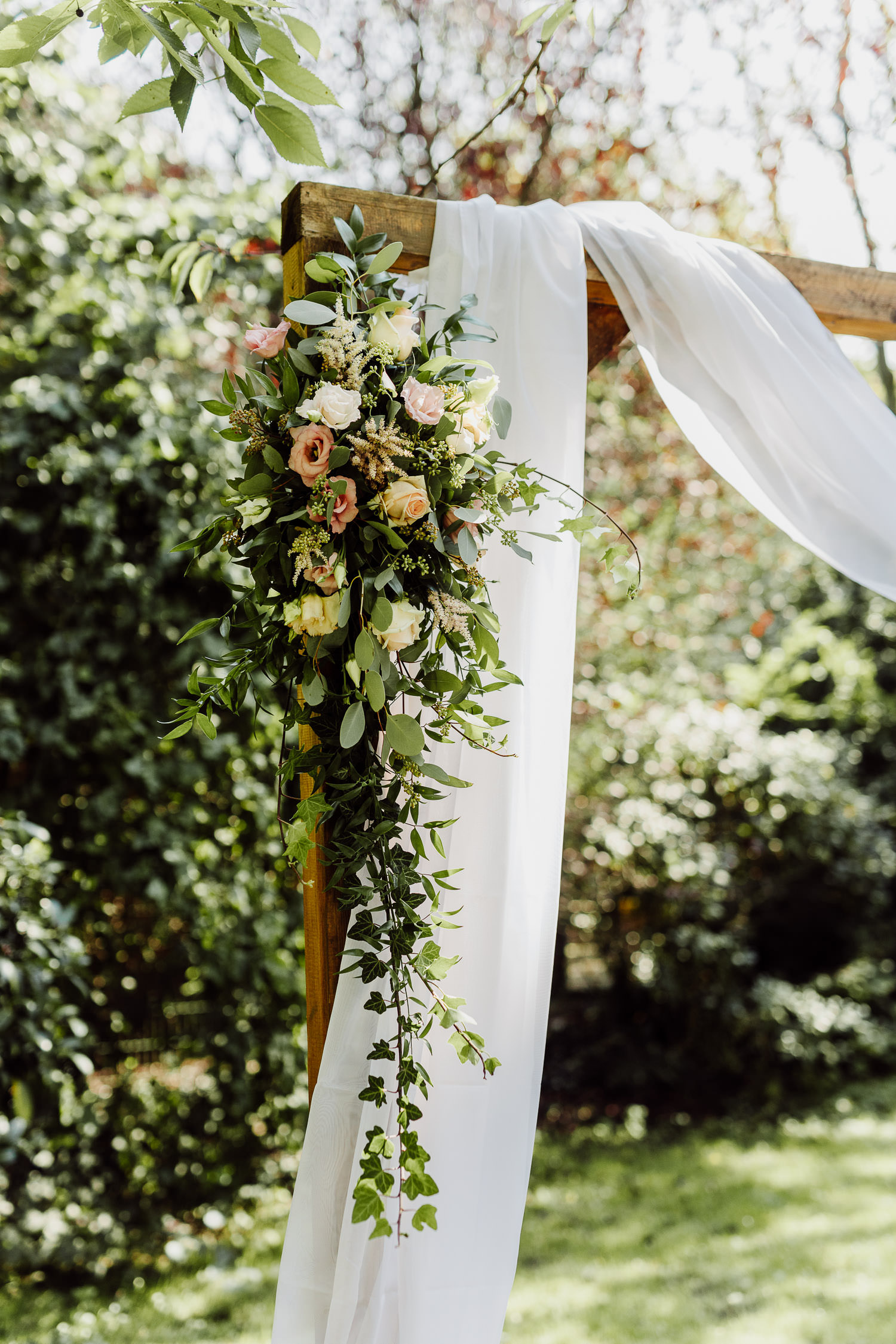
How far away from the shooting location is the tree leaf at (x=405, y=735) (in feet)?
4.21

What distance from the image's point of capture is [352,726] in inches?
49.4

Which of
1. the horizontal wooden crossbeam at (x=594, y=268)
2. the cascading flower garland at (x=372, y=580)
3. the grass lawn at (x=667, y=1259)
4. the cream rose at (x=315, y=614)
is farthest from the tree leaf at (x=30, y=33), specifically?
the grass lawn at (x=667, y=1259)

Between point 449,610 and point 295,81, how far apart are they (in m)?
0.65

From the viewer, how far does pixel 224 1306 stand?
2.61 meters

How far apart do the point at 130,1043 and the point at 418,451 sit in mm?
2344

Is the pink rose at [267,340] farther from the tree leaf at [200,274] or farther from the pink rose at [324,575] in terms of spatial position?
the tree leaf at [200,274]

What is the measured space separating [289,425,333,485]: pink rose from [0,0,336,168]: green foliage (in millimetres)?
321

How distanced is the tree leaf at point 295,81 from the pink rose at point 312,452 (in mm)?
377

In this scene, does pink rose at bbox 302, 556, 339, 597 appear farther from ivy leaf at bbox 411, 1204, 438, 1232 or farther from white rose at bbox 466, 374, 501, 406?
ivy leaf at bbox 411, 1204, 438, 1232

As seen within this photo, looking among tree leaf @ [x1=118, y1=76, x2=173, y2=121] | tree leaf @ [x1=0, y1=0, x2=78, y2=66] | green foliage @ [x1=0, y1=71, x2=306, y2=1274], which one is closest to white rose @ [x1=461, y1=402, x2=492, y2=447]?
tree leaf @ [x1=118, y1=76, x2=173, y2=121]

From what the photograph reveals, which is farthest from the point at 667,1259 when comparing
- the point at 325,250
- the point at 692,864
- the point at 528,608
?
the point at 325,250

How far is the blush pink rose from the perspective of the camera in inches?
49.9

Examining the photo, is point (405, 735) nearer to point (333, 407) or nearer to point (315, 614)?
point (315, 614)

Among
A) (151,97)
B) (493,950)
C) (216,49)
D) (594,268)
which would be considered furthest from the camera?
(594,268)
